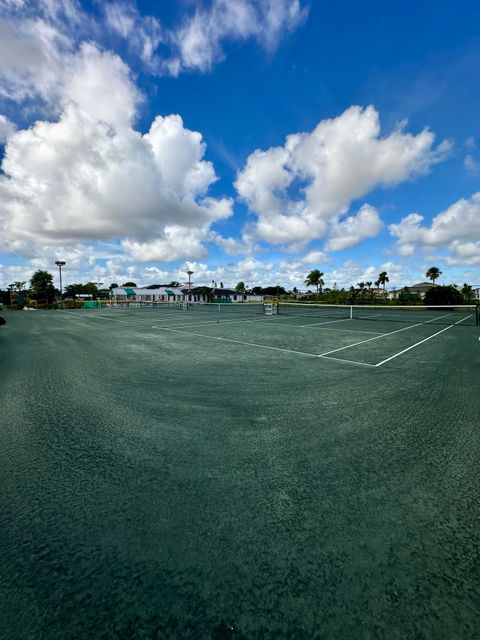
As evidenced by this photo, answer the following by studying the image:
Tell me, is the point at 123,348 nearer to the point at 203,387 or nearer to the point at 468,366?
the point at 203,387

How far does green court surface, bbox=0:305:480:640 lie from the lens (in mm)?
1684

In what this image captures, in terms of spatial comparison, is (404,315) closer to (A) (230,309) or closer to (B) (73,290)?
(A) (230,309)

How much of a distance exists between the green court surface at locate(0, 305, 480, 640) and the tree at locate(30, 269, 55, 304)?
7421 centimetres

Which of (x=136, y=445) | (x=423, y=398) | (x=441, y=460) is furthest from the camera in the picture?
(x=423, y=398)

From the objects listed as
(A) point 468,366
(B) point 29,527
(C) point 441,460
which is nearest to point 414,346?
(A) point 468,366

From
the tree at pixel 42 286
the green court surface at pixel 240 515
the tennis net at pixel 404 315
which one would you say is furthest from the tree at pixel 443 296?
the tree at pixel 42 286

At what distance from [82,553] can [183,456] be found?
1.38 metres

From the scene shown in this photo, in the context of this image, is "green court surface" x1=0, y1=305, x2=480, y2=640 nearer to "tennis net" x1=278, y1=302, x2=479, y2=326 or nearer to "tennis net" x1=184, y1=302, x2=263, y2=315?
"tennis net" x1=278, y1=302, x2=479, y2=326

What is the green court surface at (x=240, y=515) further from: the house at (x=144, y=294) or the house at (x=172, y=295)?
the house at (x=144, y=294)

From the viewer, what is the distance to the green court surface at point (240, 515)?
5.52ft

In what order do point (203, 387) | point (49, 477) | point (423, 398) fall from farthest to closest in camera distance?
point (203, 387)
point (423, 398)
point (49, 477)

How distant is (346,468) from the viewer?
123 inches

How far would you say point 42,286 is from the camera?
219ft

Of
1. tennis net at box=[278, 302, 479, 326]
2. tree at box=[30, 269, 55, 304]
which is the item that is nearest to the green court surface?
tennis net at box=[278, 302, 479, 326]
